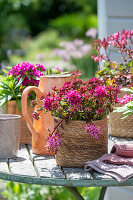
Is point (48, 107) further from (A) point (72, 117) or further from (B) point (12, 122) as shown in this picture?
(B) point (12, 122)

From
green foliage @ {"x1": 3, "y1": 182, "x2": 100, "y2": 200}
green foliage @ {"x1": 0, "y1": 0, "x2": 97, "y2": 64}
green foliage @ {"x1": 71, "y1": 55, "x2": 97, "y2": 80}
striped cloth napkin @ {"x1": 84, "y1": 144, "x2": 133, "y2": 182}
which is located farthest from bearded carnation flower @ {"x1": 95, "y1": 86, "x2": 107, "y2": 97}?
green foliage @ {"x1": 0, "y1": 0, "x2": 97, "y2": 64}

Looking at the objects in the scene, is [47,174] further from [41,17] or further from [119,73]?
[41,17]

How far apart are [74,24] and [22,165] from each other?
1886cm

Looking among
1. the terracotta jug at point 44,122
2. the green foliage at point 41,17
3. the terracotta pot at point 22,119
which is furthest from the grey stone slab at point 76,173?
the green foliage at point 41,17

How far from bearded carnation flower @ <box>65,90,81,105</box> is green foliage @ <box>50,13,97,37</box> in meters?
17.9

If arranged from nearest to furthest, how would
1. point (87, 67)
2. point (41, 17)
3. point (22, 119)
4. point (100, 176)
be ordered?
point (100, 176) < point (22, 119) < point (87, 67) < point (41, 17)

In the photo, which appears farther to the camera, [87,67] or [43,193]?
[87,67]

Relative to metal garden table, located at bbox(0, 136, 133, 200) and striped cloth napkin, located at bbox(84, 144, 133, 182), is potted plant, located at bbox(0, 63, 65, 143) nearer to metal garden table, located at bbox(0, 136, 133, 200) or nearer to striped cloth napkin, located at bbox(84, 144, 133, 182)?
metal garden table, located at bbox(0, 136, 133, 200)

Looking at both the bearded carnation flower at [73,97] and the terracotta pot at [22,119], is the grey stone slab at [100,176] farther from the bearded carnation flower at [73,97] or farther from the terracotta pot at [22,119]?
the terracotta pot at [22,119]

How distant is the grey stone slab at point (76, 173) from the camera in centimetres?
140

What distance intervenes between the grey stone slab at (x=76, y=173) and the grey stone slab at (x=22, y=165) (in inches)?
4.6

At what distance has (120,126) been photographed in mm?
1986

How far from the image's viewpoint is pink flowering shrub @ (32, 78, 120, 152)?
1485 millimetres

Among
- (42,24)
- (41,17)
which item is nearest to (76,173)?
(42,24)
